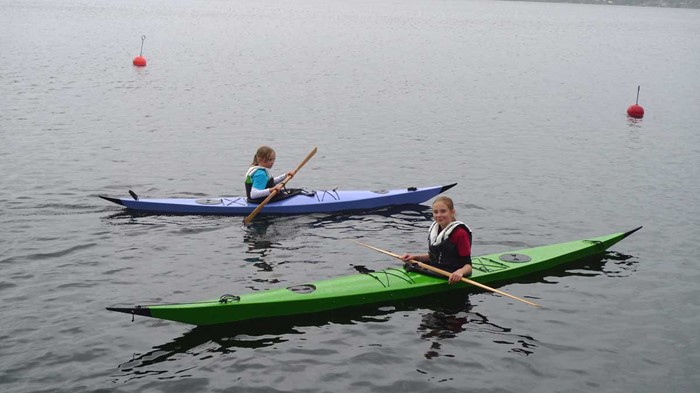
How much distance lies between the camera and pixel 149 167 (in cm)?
1805

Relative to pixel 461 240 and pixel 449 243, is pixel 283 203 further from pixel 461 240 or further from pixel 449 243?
pixel 461 240

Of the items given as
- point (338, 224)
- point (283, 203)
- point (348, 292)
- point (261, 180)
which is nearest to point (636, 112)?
point (338, 224)

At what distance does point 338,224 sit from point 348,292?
4.16 metres

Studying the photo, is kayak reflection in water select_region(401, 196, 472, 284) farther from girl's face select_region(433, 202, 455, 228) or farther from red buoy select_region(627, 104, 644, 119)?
red buoy select_region(627, 104, 644, 119)

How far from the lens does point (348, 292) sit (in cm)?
974

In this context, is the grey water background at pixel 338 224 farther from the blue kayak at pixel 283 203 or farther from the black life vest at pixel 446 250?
the black life vest at pixel 446 250

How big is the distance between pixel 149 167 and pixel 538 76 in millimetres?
26935

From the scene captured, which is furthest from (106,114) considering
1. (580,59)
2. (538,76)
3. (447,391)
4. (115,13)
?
(115,13)

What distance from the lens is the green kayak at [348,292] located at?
8.75 m

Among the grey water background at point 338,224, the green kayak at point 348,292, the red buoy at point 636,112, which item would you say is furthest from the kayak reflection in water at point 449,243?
the red buoy at point 636,112

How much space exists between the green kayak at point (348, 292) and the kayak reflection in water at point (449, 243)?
272 mm

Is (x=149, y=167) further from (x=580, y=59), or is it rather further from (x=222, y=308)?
(x=580, y=59)

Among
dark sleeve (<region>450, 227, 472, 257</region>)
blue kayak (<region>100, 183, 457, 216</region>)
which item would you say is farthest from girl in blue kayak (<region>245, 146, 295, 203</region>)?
dark sleeve (<region>450, 227, 472, 257</region>)

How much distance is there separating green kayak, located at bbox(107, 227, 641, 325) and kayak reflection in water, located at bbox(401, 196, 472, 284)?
0.27 metres
